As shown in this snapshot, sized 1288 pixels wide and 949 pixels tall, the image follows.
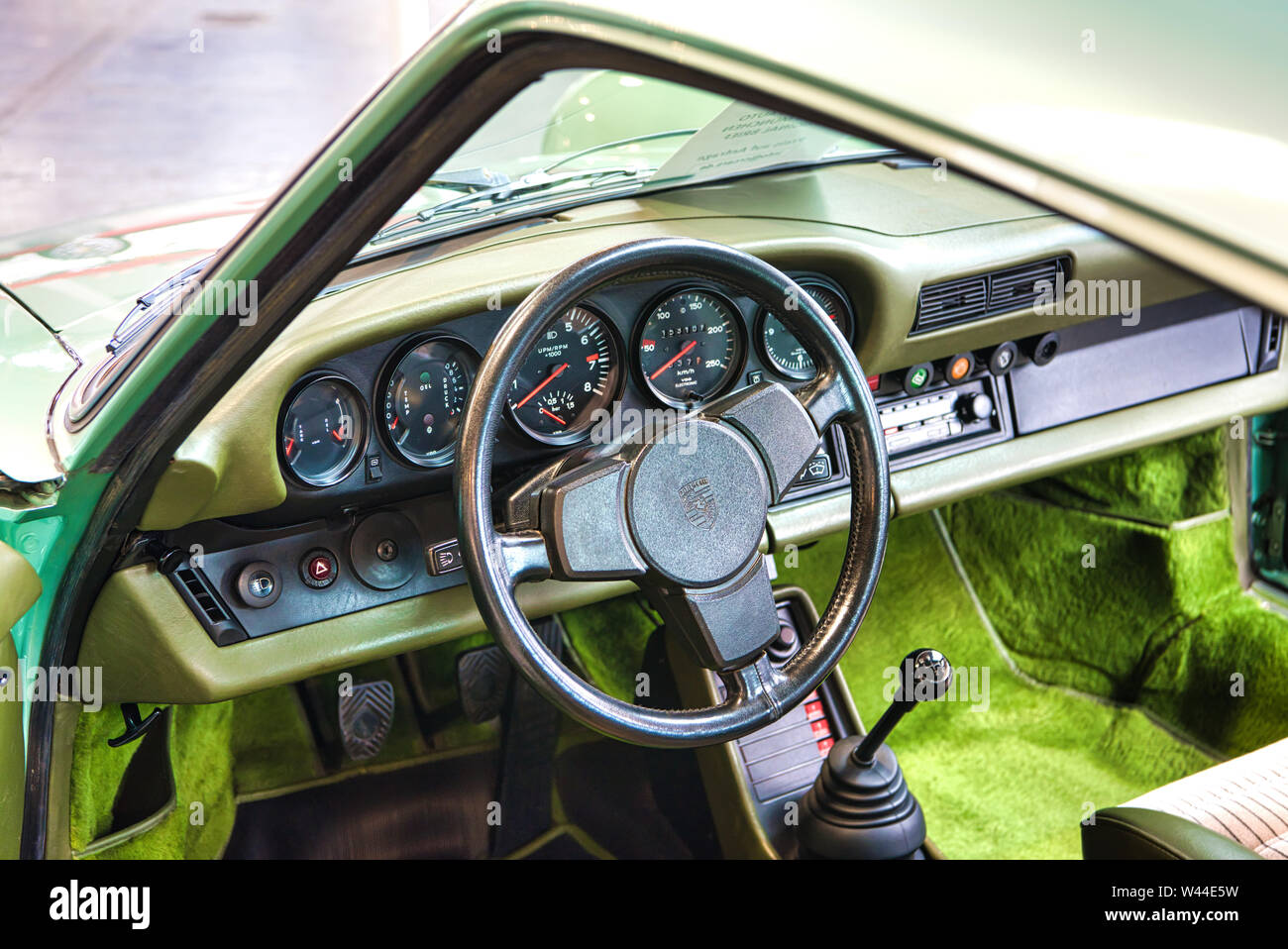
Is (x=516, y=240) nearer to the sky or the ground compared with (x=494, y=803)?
nearer to the sky

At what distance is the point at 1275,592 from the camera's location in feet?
8.18

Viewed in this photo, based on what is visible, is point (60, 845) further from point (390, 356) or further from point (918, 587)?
point (918, 587)

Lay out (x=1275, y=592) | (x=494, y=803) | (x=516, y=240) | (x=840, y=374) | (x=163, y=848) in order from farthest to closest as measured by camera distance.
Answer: (x=1275, y=592), (x=494, y=803), (x=163, y=848), (x=516, y=240), (x=840, y=374)

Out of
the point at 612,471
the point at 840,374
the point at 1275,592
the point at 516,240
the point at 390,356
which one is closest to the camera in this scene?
the point at 612,471

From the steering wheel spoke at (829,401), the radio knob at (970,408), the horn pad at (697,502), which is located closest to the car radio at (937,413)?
the radio knob at (970,408)

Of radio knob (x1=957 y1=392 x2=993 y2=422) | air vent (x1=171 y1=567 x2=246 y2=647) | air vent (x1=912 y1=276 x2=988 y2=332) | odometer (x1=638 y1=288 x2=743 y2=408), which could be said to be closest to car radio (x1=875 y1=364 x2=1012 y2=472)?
radio knob (x1=957 y1=392 x2=993 y2=422)

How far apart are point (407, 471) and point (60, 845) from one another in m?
0.77

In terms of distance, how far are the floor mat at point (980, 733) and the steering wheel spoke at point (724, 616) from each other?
1050 millimetres

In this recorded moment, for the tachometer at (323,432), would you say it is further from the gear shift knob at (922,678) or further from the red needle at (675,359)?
the gear shift knob at (922,678)

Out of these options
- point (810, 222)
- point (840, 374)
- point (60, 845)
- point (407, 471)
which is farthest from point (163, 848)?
point (810, 222)

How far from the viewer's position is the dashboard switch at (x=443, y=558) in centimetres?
171

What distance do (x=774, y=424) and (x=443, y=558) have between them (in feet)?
2.06

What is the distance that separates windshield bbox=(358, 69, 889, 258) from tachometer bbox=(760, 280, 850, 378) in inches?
9.7

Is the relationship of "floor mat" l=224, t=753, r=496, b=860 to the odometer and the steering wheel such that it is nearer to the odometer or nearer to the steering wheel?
the odometer
